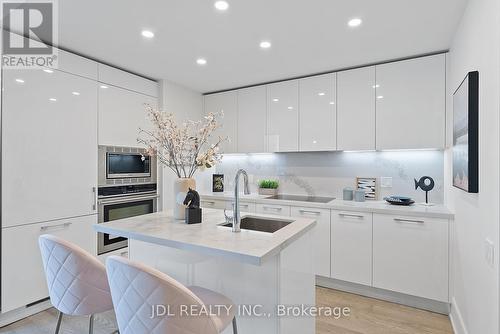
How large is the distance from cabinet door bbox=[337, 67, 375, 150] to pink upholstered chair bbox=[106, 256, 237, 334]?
2479mm

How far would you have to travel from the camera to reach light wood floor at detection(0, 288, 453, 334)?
2.13 m

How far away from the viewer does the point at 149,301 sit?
1.01 metres

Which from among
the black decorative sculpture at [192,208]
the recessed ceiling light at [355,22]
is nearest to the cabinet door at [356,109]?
the recessed ceiling light at [355,22]

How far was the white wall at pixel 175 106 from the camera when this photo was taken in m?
3.49

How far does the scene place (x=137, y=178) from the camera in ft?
10.5

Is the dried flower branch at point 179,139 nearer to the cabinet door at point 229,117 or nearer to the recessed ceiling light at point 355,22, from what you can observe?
the recessed ceiling light at point 355,22

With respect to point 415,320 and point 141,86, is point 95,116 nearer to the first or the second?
point 141,86

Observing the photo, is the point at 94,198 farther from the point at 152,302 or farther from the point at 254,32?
the point at 254,32

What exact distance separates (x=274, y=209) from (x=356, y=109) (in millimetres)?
1480

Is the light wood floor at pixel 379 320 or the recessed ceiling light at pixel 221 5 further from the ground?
the recessed ceiling light at pixel 221 5

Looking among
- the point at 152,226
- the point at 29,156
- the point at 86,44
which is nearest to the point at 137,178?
the point at 29,156

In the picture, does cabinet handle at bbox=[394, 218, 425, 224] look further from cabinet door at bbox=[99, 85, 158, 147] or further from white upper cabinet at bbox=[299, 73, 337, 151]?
cabinet door at bbox=[99, 85, 158, 147]

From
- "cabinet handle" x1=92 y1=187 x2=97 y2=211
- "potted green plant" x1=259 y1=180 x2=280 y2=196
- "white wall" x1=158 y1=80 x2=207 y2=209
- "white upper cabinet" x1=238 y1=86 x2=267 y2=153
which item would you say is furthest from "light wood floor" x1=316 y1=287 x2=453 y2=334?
"cabinet handle" x1=92 y1=187 x2=97 y2=211

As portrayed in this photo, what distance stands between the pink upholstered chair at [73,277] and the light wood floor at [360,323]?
0.91m
